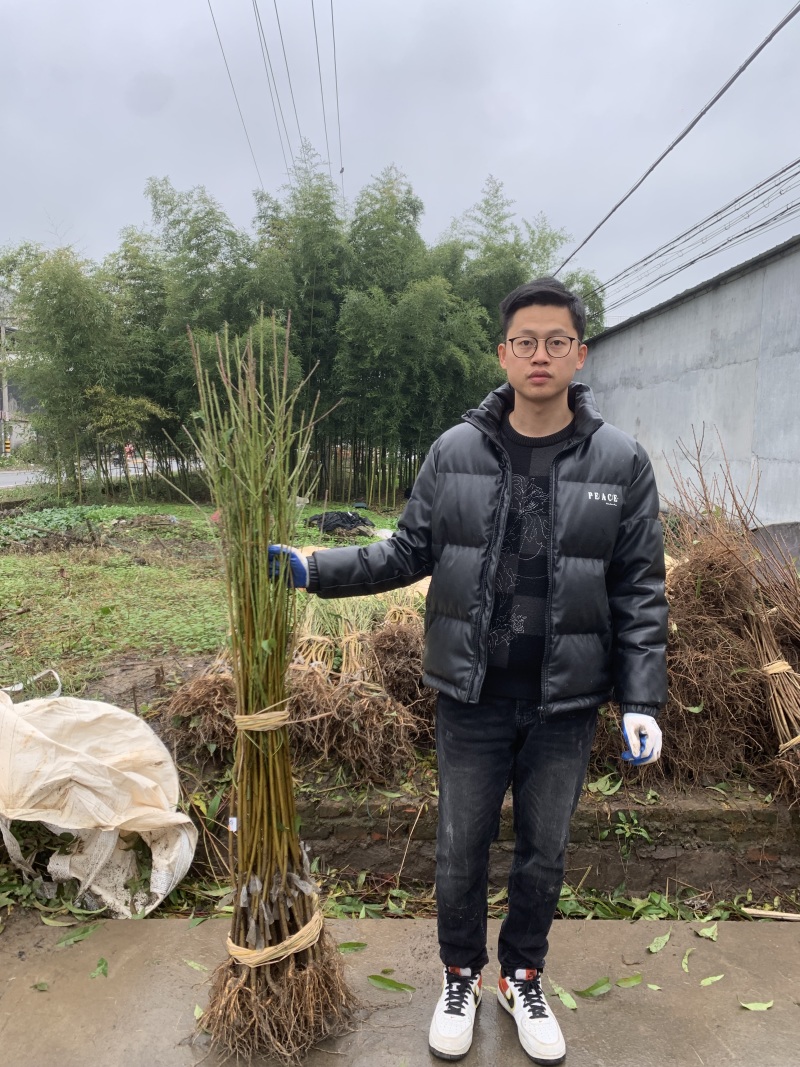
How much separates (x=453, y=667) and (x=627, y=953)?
1.09 meters

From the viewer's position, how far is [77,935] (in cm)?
192

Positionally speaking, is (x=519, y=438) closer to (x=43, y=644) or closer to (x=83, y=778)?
(x=83, y=778)

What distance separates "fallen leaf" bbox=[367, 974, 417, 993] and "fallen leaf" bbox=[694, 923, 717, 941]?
86 cm

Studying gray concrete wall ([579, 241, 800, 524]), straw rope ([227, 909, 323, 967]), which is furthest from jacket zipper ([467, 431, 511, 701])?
gray concrete wall ([579, 241, 800, 524])

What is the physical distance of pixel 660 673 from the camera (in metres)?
1.50

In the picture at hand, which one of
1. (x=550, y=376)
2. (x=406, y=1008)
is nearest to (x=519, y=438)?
(x=550, y=376)

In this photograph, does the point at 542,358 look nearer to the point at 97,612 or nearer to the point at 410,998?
the point at 410,998

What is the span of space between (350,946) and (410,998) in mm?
245

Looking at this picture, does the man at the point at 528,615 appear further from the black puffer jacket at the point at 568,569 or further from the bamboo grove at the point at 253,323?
the bamboo grove at the point at 253,323

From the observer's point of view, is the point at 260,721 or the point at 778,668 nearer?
the point at 260,721

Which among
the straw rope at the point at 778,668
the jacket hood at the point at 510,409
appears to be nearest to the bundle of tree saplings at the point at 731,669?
the straw rope at the point at 778,668

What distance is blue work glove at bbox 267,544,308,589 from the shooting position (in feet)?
4.88

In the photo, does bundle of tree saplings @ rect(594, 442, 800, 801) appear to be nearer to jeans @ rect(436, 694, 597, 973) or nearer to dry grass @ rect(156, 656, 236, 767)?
jeans @ rect(436, 694, 597, 973)

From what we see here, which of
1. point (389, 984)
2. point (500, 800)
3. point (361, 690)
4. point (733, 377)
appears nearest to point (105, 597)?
point (361, 690)
